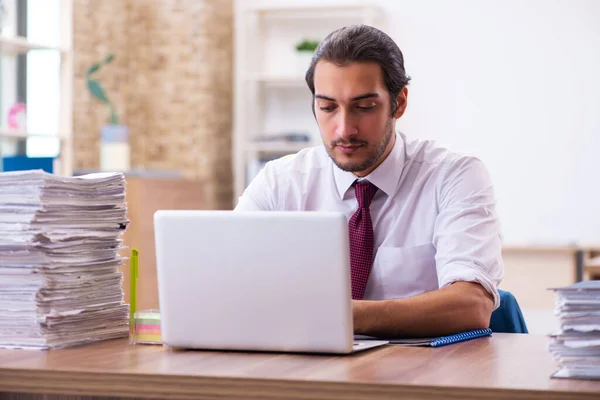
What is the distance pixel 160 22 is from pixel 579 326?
15.5 ft

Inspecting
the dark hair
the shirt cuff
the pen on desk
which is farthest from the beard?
the pen on desk

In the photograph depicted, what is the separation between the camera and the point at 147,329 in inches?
69.1

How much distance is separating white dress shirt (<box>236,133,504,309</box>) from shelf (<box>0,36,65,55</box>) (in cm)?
261

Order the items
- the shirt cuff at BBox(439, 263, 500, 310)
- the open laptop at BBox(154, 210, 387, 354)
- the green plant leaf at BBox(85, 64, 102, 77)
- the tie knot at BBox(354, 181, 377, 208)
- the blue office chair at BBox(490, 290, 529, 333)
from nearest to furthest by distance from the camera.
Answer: the open laptop at BBox(154, 210, 387, 354) → the shirt cuff at BBox(439, 263, 500, 310) → the blue office chair at BBox(490, 290, 529, 333) → the tie knot at BBox(354, 181, 377, 208) → the green plant leaf at BBox(85, 64, 102, 77)

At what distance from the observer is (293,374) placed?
54.4 inches

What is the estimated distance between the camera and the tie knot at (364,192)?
7.61 ft

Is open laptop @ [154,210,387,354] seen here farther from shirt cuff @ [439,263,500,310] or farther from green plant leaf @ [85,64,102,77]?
green plant leaf @ [85,64,102,77]

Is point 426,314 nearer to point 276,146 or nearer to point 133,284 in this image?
point 133,284

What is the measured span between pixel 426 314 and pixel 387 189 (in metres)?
0.57

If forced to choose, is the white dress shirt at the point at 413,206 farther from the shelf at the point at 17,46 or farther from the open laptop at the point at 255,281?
the shelf at the point at 17,46

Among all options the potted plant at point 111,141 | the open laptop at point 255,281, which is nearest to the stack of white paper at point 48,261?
the open laptop at point 255,281

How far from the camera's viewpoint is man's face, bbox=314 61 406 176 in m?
2.20

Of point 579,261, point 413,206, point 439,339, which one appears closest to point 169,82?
point 579,261

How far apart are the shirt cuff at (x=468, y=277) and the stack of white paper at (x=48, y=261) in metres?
0.74
